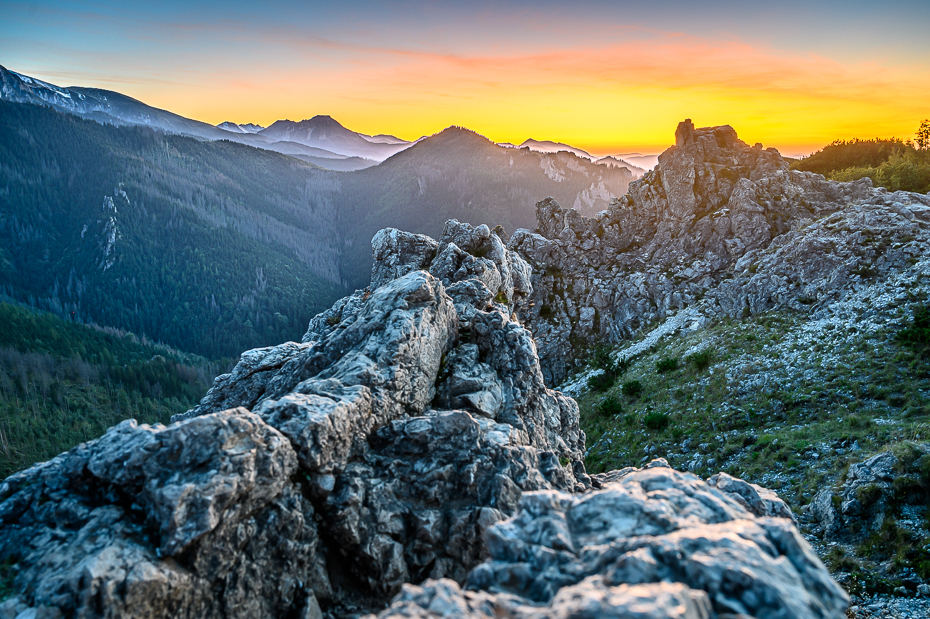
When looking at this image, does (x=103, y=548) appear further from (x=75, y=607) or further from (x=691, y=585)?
(x=691, y=585)

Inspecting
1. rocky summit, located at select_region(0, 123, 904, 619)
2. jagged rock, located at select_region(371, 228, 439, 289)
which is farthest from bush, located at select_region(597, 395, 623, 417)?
jagged rock, located at select_region(371, 228, 439, 289)

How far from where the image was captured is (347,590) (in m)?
13.3

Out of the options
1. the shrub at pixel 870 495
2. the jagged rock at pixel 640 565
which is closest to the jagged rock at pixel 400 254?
the jagged rock at pixel 640 565

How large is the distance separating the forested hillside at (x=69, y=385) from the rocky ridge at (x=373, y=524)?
136 meters

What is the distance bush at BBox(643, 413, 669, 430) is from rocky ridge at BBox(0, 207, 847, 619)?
79.5 ft

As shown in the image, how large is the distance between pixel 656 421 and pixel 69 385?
609 feet

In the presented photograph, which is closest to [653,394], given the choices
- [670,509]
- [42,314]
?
[670,509]

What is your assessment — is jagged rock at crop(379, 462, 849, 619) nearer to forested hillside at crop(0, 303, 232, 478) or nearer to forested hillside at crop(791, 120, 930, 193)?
forested hillside at crop(791, 120, 930, 193)

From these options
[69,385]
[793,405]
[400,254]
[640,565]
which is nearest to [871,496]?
[793,405]

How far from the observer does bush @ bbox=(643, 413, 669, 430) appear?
136 ft

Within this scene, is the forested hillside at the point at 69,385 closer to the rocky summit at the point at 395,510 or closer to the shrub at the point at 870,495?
the rocky summit at the point at 395,510

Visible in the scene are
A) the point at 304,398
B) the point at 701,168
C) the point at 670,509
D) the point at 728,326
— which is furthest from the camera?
the point at 701,168

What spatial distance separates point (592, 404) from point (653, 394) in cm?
714

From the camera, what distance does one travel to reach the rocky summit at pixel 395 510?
8289mm
